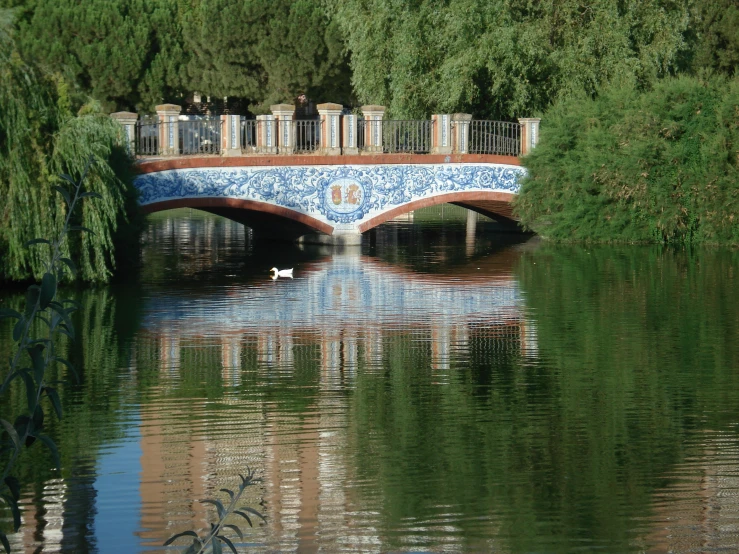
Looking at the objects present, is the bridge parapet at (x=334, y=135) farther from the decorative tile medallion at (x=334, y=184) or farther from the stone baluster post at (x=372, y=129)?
the decorative tile medallion at (x=334, y=184)

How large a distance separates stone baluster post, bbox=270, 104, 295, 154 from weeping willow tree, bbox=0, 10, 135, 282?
7.83 meters

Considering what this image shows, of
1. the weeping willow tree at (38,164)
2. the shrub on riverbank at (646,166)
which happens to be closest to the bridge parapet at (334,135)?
the shrub on riverbank at (646,166)

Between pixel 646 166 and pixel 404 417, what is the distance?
61.8 feet

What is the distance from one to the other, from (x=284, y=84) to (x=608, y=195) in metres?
16.1

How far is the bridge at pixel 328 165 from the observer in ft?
93.9

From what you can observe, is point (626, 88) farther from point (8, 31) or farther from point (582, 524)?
point (582, 524)

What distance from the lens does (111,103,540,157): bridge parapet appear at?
2886 centimetres

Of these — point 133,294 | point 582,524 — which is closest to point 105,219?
point 133,294

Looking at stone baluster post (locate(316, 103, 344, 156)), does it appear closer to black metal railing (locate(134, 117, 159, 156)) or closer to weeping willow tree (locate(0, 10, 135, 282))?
black metal railing (locate(134, 117, 159, 156))

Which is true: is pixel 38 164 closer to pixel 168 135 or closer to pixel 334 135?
pixel 168 135

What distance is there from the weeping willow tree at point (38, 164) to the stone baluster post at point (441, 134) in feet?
34.1

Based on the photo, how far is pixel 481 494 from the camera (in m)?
10.1

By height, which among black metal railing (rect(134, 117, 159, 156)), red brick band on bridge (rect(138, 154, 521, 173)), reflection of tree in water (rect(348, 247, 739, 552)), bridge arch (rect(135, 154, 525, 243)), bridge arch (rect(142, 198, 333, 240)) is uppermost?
black metal railing (rect(134, 117, 159, 156))

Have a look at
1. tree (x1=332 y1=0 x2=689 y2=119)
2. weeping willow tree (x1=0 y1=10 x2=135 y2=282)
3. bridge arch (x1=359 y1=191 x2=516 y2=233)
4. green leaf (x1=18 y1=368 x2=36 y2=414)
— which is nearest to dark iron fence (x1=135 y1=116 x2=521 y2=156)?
tree (x1=332 y1=0 x2=689 y2=119)
